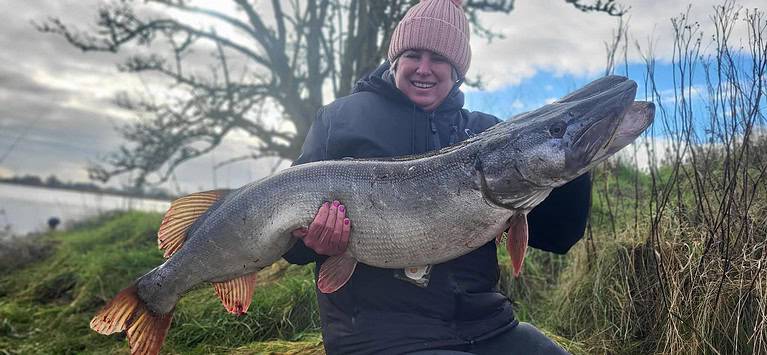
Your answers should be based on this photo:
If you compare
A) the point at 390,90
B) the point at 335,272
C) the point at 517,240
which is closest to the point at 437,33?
the point at 390,90

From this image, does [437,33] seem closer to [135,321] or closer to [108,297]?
[135,321]

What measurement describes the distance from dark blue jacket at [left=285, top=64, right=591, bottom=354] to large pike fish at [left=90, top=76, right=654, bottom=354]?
0.43ft

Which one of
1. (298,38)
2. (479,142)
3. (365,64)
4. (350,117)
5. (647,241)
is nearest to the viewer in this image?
(479,142)

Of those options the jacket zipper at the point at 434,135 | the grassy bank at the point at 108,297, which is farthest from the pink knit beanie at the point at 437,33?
the grassy bank at the point at 108,297

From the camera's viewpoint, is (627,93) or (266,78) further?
(266,78)

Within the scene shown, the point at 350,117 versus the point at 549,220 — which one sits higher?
the point at 350,117

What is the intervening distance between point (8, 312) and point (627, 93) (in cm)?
568

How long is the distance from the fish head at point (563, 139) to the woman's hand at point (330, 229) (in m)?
0.60

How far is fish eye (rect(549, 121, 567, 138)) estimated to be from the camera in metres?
2.06

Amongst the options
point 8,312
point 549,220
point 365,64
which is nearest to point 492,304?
point 549,220

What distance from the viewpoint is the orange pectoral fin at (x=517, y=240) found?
2.13m

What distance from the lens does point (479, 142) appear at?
219 centimetres

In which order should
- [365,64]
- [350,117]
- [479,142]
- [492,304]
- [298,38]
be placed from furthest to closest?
1. [298,38]
2. [365,64]
3. [350,117]
4. [492,304]
5. [479,142]

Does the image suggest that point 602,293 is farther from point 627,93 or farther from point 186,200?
point 186,200
